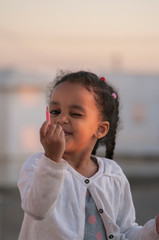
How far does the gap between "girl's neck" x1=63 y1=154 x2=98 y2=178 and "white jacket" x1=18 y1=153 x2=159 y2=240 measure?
39mm

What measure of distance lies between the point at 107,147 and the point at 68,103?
2.00 ft

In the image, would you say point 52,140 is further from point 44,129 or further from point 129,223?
point 129,223

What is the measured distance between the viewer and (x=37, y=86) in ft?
38.0

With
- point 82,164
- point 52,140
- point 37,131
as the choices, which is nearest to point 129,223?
point 82,164

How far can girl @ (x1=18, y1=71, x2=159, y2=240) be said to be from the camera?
5.76ft

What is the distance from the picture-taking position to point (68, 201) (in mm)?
1972

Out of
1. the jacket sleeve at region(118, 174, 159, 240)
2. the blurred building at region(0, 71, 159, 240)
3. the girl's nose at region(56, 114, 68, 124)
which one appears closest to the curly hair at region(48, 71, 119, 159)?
the girl's nose at region(56, 114, 68, 124)

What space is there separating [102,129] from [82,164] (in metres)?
0.23

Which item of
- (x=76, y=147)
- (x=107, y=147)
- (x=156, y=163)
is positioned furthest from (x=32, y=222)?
(x=156, y=163)

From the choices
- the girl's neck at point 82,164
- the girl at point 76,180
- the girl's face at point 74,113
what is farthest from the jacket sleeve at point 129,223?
the girl's face at point 74,113

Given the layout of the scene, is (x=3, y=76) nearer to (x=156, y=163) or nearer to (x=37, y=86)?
(x=37, y=86)

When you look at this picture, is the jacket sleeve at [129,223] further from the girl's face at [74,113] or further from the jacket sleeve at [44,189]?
the jacket sleeve at [44,189]

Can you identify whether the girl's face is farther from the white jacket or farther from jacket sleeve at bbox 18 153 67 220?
jacket sleeve at bbox 18 153 67 220

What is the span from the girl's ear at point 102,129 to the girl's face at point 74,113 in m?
0.09
